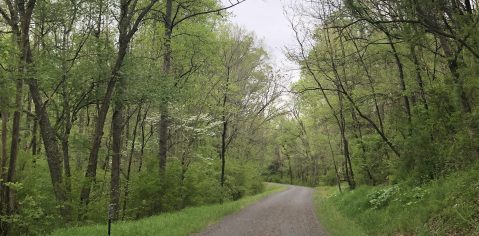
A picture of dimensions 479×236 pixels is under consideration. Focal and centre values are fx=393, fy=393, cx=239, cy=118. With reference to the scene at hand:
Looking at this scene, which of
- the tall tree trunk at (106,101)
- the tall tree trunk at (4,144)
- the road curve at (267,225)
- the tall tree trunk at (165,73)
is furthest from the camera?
the tall tree trunk at (165,73)

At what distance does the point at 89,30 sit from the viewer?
15.2 m

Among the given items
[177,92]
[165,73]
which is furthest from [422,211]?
[165,73]

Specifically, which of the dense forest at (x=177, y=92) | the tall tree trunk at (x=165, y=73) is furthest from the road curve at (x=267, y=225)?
the tall tree trunk at (x=165, y=73)

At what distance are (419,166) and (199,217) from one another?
742 centimetres

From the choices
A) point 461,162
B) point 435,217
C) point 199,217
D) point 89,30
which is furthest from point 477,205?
point 89,30

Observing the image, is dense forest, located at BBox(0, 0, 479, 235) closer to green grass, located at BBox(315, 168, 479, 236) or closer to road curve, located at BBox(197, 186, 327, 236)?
green grass, located at BBox(315, 168, 479, 236)

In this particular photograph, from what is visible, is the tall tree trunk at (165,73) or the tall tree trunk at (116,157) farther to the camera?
the tall tree trunk at (165,73)

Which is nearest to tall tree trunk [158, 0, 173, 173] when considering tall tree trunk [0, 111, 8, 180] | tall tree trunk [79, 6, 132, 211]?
tall tree trunk [79, 6, 132, 211]

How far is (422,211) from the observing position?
31.1 ft

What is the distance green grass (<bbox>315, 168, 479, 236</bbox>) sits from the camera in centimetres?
782

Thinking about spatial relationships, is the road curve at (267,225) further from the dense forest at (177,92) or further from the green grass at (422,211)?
the dense forest at (177,92)

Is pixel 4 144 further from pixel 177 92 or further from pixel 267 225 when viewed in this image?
pixel 267 225

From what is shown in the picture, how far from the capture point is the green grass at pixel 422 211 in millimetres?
7816

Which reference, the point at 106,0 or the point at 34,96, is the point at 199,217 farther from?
the point at 106,0
